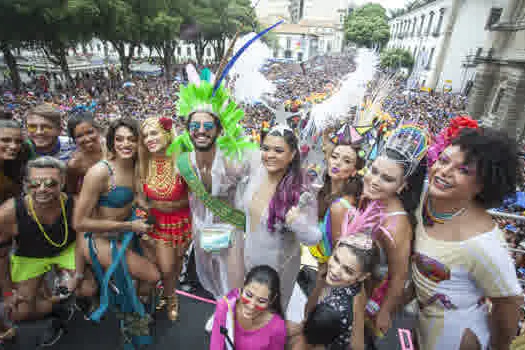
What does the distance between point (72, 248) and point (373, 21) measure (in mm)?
56968

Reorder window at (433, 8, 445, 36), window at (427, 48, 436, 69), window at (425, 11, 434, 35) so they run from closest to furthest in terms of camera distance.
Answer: window at (433, 8, 445, 36), window at (427, 48, 436, 69), window at (425, 11, 434, 35)

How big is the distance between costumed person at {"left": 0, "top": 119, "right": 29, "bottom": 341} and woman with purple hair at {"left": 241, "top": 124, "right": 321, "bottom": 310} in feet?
6.30

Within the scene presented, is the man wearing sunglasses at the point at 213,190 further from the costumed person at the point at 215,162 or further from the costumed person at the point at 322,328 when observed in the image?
the costumed person at the point at 322,328

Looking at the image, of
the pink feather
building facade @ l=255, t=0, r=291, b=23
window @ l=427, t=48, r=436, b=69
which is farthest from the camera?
building facade @ l=255, t=0, r=291, b=23

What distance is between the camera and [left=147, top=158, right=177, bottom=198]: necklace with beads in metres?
2.39

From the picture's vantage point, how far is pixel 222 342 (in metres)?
1.78

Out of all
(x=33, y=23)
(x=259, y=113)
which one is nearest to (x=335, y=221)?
(x=259, y=113)

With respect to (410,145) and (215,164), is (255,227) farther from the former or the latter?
(410,145)

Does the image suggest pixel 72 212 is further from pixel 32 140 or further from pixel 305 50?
pixel 305 50

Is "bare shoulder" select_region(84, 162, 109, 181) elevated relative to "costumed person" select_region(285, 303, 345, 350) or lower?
elevated

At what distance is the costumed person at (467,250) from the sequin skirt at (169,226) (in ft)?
6.17

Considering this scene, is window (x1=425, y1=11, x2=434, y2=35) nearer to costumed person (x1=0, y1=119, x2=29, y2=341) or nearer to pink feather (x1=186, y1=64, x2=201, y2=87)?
pink feather (x1=186, y1=64, x2=201, y2=87)

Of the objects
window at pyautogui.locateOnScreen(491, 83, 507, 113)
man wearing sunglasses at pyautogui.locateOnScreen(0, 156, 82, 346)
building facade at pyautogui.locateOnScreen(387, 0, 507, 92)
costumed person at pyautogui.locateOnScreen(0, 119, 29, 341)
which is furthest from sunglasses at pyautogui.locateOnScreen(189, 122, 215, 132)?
building facade at pyautogui.locateOnScreen(387, 0, 507, 92)

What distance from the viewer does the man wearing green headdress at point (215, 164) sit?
238 cm
